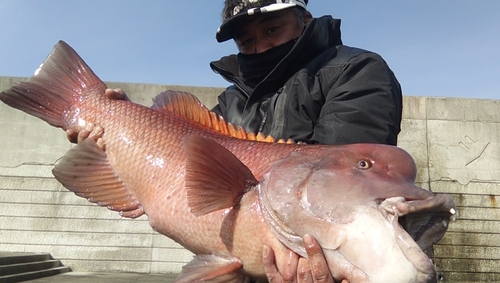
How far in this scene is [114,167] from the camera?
96.8 inches

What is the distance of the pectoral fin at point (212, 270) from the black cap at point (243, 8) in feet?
4.61

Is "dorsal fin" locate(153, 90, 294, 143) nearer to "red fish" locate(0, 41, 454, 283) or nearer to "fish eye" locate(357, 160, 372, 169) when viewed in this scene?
"red fish" locate(0, 41, 454, 283)

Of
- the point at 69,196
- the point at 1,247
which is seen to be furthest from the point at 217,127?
the point at 1,247

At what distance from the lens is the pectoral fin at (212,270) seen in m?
1.84

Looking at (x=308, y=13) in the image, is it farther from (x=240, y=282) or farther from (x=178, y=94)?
Answer: (x=240, y=282)

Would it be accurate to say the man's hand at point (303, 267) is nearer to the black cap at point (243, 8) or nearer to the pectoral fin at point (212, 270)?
the pectoral fin at point (212, 270)

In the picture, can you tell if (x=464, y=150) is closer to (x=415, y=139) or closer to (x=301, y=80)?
(x=415, y=139)

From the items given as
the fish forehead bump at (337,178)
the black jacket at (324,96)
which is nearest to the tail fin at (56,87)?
the black jacket at (324,96)

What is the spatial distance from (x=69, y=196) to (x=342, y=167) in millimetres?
9473

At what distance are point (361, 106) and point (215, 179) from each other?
2.81ft

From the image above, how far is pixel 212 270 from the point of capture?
6.09ft

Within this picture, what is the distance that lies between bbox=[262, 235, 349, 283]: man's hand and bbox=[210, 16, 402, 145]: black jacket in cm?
70

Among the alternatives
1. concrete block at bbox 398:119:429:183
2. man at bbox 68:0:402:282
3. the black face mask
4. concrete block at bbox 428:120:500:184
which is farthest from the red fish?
concrete block at bbox 428:120:500:184

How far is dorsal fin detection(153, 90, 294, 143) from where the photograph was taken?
2395 mm
